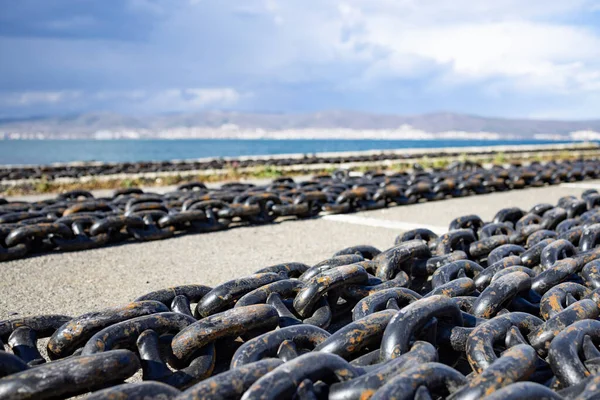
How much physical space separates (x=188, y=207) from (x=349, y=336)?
3937mm

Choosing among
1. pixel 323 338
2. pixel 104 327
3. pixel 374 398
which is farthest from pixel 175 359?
pixel 374 398

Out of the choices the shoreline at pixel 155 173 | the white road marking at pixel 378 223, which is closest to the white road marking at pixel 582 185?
the shoreline at pixel 155 173

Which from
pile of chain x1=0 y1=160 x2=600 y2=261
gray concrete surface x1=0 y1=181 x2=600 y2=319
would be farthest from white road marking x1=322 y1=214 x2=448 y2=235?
pile of chain x1=0 y1=160 x2=600 y2=261

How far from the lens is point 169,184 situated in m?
11.2

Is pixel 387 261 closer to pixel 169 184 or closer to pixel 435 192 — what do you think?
pixel 435 192

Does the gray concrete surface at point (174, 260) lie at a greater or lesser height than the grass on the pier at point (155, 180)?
lesser

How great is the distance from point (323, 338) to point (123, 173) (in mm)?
11165

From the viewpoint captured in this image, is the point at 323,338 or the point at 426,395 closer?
the point at 426,395

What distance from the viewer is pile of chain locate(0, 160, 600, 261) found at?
471 centimetres

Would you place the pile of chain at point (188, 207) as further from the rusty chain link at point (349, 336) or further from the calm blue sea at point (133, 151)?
the calm blue sea at point (133, 151)

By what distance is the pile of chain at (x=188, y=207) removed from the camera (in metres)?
4.71

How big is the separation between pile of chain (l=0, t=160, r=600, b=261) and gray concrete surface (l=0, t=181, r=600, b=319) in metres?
0.14

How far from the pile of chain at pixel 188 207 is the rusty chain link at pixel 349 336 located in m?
2.40

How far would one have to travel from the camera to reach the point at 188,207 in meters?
5.66
